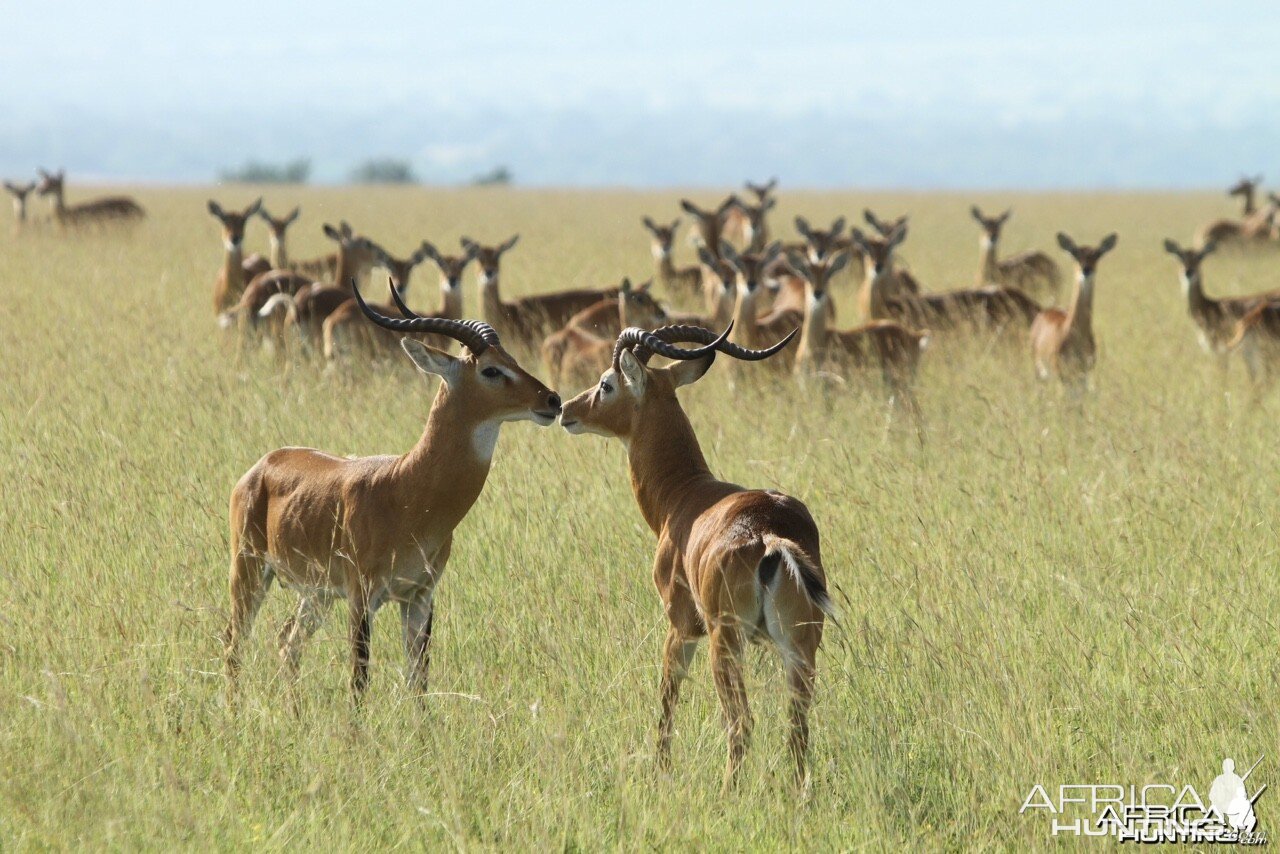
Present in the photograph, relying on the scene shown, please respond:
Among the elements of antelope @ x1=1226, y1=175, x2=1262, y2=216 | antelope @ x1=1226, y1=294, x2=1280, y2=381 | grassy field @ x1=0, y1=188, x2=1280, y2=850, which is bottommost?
grassy field @ x1=0, y1=188, x2=1280, y2=850

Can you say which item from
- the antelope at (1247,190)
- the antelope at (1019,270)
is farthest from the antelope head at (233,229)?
the antelope at (1247,190)

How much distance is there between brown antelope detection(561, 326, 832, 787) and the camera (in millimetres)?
3904

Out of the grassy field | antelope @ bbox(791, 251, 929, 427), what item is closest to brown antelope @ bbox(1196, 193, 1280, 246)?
antelope @ bbox(791, 251, 929, 427)

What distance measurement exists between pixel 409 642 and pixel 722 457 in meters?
3.13

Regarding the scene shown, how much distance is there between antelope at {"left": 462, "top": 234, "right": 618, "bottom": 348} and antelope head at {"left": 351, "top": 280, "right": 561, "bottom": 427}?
7.16 m

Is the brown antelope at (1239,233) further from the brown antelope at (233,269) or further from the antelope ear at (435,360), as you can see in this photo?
the antelope ear at (435,360)

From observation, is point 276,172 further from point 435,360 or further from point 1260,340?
point 435,360

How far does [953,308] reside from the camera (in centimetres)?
1287

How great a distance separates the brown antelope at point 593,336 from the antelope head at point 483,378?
4.21 meters

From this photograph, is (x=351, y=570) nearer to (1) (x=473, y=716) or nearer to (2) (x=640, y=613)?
(1) (x=473, y=716)

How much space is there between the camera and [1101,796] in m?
3.89

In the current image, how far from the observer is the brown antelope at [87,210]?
2342 centimetres

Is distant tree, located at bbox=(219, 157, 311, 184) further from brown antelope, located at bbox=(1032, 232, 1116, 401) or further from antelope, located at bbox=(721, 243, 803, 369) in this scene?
brown antelope, located at bbox=(1032, 232, 1116, 401)

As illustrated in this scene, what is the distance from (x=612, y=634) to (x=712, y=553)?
0.86 meters
